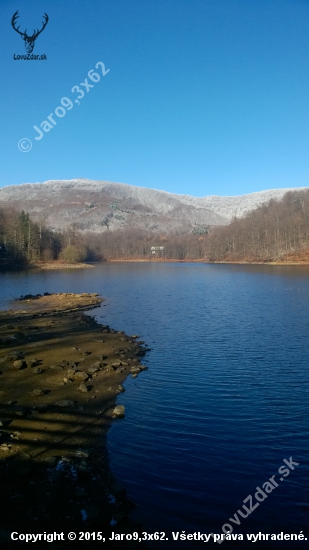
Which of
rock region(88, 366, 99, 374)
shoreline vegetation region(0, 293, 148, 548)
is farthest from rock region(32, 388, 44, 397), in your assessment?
rock region(88, 366, 99, 374)

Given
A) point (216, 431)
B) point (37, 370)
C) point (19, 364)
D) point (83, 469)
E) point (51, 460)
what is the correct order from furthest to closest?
point (19, 364) < point (37, 370) < point (216, 431) < point (51, 460) < point (83, 469)

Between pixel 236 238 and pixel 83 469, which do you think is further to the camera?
pixel 236 238

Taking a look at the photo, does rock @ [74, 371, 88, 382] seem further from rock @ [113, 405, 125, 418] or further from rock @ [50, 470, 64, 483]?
rock @ [50, 470, 64, 483]

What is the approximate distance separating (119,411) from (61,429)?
2.35m

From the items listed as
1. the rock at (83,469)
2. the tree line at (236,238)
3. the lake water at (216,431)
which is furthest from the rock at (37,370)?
the tree line at (236,238)

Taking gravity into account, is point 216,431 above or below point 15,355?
below

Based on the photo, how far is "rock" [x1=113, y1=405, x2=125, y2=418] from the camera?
43.9 feet

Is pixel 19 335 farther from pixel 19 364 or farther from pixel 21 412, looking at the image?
pixel 21 412

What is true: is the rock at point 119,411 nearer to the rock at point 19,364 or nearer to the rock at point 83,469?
the rock at point 83,469

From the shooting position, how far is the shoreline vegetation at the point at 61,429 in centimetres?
790

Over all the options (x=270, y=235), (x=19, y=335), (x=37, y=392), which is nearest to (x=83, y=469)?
(x=37, y=392)

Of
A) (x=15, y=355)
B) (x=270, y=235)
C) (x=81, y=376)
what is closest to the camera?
(x=81, y=376)

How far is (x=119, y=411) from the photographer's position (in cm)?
1354

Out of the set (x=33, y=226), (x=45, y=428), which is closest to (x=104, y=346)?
(x=45, y=428)
